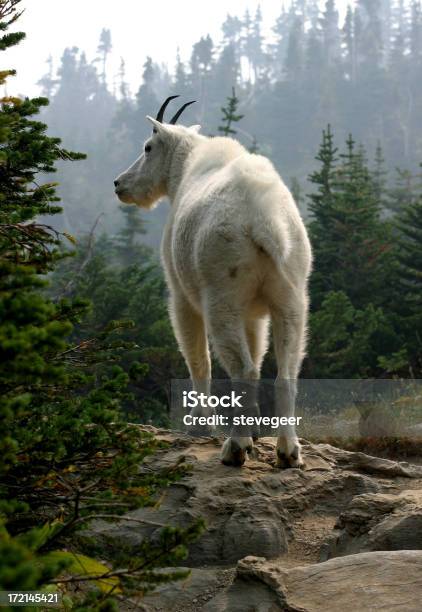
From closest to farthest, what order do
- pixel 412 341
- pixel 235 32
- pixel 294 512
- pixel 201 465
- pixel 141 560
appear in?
1. pixel 141 560
2. pixel 294 512
3. pixel 201 465
4. pixel 412 341
5. pixel 235 32

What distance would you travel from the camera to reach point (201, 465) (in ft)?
16.8

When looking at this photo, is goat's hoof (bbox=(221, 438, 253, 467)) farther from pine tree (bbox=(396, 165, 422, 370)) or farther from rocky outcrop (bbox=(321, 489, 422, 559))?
pine tree (bbox=(396, 165, 422, 370))

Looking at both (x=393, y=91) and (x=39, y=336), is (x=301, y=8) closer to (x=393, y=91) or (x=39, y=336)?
(x=393, y=91)

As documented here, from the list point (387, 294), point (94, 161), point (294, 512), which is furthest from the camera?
point (94, 161)

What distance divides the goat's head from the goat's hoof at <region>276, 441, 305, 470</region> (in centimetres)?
337

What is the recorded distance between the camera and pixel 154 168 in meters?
7.45

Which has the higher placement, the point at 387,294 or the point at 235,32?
the point at 235,32

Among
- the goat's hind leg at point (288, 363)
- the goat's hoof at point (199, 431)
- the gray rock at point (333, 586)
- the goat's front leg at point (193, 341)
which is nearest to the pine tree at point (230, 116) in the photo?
the goat's front leg at point (193, 341)

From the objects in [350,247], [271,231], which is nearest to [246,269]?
[271,231]

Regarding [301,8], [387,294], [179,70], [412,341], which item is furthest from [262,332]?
[301,8]

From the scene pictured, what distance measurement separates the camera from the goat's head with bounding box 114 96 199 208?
733 centimetres

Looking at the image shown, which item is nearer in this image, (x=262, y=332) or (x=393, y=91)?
(x=262, y=332)

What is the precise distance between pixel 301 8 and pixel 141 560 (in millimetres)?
142172

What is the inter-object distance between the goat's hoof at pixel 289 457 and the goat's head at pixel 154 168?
3.37m
